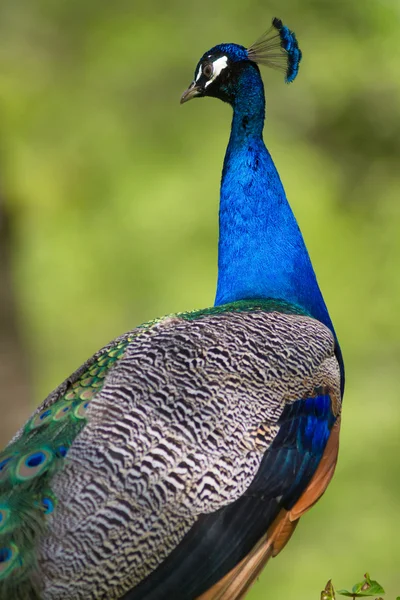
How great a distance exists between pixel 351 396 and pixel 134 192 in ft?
8.20

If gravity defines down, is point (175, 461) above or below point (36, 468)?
above

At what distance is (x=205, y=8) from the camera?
6.70 metres

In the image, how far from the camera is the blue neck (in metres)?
3.74

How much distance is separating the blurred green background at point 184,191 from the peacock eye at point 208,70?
2.10 metres

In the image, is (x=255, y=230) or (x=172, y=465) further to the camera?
(x=255, y=230)

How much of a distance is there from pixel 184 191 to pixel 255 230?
3233 mm

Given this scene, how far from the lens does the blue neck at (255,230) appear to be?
374 cm

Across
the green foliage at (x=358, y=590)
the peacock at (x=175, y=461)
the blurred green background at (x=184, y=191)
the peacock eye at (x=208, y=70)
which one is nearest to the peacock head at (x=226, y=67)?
the peacock eye at (x=208, y=70)

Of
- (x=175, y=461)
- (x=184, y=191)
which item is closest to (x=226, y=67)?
(x=175, y=461)

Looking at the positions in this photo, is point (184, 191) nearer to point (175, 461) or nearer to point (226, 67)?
point (226, 67)

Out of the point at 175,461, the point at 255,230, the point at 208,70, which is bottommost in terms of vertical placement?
the point at 175,461

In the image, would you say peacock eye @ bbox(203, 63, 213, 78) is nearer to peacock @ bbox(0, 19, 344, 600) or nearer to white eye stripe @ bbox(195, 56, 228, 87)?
white eye stripe @ bbox(195, 56, 228, 87)

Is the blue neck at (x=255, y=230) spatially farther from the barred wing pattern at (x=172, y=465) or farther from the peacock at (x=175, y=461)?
the barred wing pattern at (x=172, y=465)

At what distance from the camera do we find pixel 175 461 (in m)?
2.57
